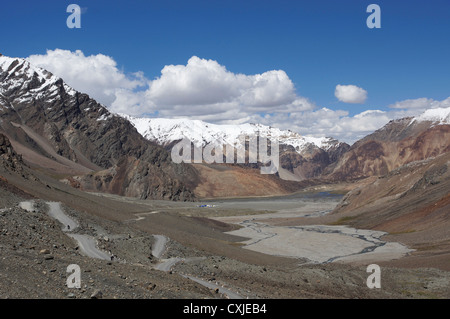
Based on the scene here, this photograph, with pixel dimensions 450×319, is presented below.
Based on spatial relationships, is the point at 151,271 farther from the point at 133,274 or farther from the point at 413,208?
the point at 413,208

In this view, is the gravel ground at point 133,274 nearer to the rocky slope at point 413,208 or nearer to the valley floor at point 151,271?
the valley floor at point 151,271

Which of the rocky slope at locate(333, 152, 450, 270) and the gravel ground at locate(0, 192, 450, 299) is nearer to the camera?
the gravel ground at locate(0, 192, 450, 299)

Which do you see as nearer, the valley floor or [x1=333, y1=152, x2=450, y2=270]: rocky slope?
the valley floor

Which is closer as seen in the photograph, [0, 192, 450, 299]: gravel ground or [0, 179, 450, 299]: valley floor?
[0, 192, 450, 299]: gravel ground

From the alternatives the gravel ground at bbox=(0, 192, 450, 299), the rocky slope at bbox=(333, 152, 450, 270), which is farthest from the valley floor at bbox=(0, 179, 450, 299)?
the rocky slope at bbox=(333, 152, 450, 270)

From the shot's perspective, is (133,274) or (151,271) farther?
(151,271)

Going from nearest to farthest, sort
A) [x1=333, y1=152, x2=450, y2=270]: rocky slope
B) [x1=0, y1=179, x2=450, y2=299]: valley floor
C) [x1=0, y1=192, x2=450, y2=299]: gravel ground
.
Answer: [x1=0, y1=192, x2=450, y2=299]: gravel ground → [x1=0, y1=179, x2=450, y2=299]: valley floor → [x1=333, y1=152, x2=450, y2=270]: rocky slope

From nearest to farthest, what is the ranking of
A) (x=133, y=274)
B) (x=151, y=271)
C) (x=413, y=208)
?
(x=133, y=274) → (x=151, y=271) → (x=413, y=208)

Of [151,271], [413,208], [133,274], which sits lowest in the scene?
[151,271]

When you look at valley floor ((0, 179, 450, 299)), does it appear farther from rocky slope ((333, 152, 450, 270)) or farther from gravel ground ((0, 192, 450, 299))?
rocky slope ((333, 152, 450, 270))

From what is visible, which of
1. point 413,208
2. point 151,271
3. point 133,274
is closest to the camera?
point 133,274

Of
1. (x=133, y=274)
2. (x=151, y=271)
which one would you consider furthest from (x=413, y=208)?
(x=133, y=274)

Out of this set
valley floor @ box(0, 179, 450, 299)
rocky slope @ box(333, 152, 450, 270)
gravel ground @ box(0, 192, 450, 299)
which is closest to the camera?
gravel ground @ box(0, 192, 450, 299)
